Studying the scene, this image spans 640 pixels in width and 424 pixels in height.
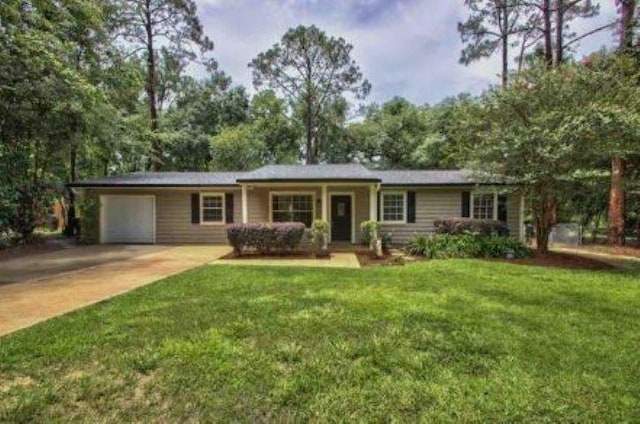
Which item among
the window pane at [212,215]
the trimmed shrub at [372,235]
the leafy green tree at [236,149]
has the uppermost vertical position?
the leafy green tree at [236,149]

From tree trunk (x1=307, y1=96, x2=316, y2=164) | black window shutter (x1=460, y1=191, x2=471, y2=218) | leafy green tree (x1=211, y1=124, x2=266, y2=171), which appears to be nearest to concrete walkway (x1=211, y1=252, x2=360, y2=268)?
black window shutter (x1=460, y1=191, x2=471, y2=218)

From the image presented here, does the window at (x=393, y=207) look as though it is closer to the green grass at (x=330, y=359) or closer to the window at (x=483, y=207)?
the window at (x=483, y=207)

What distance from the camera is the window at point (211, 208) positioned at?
1595 cm

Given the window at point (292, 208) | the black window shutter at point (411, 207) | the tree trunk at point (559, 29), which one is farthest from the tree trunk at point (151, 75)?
the tree trunk at point (559, 29)

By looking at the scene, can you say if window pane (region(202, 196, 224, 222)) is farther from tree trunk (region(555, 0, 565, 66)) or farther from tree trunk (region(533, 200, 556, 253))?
tree trunk (region(555, 0, 565, 66))

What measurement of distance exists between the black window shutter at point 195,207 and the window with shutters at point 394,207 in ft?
22.0

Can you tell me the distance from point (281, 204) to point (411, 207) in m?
4.58

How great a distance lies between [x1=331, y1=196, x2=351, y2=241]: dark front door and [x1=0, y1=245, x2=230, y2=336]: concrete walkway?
5.25 metres

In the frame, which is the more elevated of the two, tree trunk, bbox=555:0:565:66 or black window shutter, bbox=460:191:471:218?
tree trunk, bbox=555:0:565:66

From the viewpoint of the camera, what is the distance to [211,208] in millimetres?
16000

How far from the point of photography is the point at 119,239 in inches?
640

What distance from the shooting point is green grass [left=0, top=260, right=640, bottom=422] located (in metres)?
3.09

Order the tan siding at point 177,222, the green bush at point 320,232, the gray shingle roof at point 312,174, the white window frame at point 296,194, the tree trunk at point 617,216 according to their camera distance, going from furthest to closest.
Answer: the tan siding at point 177,222 → the white window frame at point 296,194 → the tree trunk at point 617,216 → the gray shingle roof at point 312,174 → the green bush at point 320,232

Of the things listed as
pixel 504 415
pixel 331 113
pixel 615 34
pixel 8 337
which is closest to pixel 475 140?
pixel 615 34
